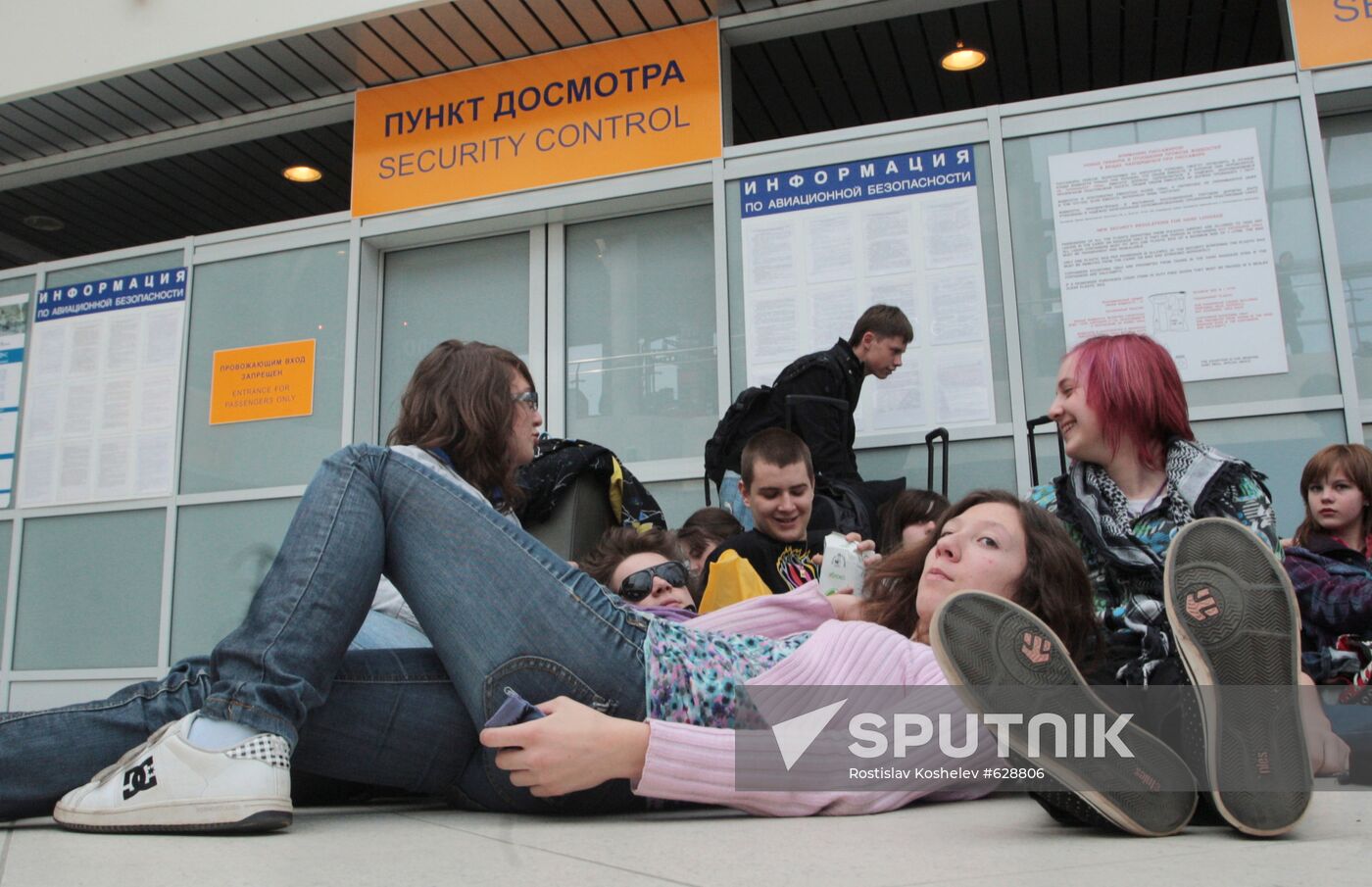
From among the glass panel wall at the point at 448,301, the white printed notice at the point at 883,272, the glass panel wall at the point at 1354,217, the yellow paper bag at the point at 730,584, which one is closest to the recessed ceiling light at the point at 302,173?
the glass panel wall at the point at 448,301

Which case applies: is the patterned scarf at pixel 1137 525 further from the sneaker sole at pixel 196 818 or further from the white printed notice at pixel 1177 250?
the white printed notice at pixel 1177 250

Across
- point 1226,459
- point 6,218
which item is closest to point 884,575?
point 1226,459

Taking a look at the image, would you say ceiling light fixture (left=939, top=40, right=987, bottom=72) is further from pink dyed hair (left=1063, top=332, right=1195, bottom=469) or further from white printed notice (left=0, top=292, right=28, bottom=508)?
white printed notice (left=0, top=292, right=28, bottom=508)

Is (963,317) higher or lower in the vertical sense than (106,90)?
lower

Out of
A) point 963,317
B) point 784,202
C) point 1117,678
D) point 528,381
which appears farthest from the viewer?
point 784,202

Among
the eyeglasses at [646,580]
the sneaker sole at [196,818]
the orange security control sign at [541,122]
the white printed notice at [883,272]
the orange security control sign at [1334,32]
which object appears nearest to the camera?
the sneaker sole at [196,818]

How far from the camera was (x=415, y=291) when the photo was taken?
6.53m

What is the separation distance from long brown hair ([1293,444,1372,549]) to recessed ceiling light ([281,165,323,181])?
703 centimetres

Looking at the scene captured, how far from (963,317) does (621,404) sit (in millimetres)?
→ 1823

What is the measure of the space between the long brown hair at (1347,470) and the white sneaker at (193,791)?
3237 millimetres

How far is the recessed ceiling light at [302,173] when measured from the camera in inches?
330

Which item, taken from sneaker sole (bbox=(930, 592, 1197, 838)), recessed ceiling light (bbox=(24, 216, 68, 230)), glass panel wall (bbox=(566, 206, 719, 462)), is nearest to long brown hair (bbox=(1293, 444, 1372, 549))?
sneaker sole (bbox=(930, 592, 1197, 838))

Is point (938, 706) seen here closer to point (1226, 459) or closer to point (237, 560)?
point (1226, 459)

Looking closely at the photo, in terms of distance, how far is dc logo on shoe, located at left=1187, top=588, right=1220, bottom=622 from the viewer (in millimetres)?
1585
